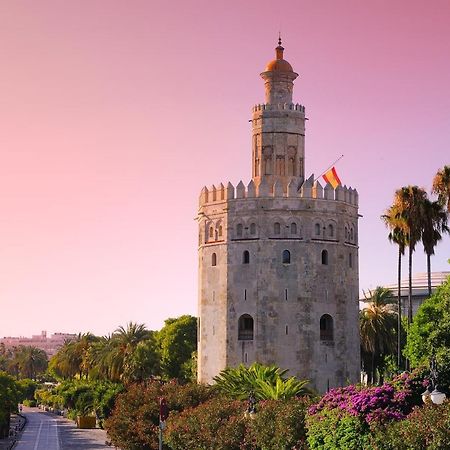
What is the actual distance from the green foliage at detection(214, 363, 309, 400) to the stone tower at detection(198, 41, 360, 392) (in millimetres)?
11252

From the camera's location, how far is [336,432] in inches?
1000

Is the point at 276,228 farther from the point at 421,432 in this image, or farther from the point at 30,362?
the point at 30,362

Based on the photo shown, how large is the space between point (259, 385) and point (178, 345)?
1978 inches

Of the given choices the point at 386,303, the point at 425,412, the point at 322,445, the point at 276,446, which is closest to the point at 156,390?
the point at 276,446

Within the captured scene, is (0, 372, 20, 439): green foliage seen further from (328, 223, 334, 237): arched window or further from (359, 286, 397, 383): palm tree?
(359, 286, 397, 383): palm tree

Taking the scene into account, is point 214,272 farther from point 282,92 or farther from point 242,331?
point 282,92

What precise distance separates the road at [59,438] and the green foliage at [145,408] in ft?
33.7

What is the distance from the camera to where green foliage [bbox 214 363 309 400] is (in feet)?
130

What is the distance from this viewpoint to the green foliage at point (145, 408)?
137ft

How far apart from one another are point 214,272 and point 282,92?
1362 cm

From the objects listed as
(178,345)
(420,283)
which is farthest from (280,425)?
(420,283)

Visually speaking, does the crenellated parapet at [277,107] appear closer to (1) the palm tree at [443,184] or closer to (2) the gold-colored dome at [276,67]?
(2) the gold-colored dome at [276,67]

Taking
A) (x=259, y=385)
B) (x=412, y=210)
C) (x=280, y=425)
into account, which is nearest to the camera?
(x=280, y=425)

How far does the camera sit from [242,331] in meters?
60.3
